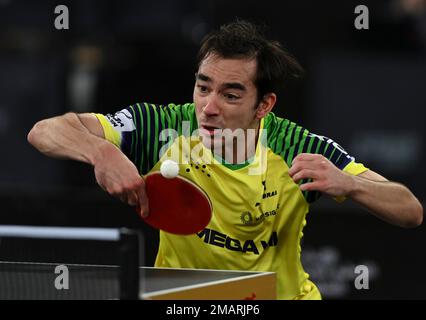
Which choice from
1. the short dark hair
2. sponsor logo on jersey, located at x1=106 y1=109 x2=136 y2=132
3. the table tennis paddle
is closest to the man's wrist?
the table tennis paddle

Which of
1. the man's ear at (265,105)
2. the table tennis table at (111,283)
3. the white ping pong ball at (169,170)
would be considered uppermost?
the man's ear at (265,105)

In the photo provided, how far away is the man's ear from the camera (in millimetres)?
5645

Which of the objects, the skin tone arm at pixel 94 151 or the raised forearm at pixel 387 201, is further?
the raised forearm at pixel 387 201

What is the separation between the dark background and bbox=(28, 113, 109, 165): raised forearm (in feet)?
10.9

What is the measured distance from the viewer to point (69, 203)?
29.0 feet

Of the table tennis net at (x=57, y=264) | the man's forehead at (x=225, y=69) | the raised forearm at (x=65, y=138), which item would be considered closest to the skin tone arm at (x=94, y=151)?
the raised forearm at (x=65, y=138)

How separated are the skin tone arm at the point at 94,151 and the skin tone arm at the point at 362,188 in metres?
0.71

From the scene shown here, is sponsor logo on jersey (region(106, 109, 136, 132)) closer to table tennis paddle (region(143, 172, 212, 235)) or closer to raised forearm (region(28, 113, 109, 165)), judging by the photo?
raised forearm (region(28, 113, 109, 165))

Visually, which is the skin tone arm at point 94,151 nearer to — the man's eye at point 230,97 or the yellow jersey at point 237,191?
the yellow jersey at point 237,191

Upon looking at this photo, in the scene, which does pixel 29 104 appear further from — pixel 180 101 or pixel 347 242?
pixel 347 242

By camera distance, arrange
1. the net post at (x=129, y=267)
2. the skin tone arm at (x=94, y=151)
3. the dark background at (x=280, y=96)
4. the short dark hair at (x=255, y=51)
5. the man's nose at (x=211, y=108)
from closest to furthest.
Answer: the net post at (x=129, y=267), the skin tone arm at (x=94, y=151), the man's nose at (x=211, y=108), the short dark hair at (x=255, y=51), the dark background at (x=280, y=96)

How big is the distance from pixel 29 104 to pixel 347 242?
320 cm

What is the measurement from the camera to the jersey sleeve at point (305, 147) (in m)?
5.44
